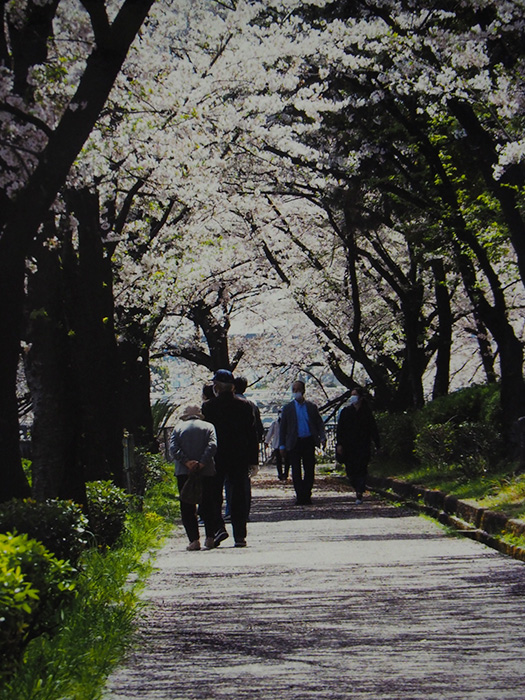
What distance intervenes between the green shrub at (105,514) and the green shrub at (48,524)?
10.4 feet

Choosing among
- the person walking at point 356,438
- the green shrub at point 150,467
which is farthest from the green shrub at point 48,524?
the green shrub at point 150,467

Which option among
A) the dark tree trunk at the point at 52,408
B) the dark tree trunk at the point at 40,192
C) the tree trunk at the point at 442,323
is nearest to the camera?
the dark tree trunk at the point at 40,192

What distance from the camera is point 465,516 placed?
13.3 meters

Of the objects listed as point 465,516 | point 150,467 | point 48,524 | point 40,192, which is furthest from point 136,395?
point 48,524

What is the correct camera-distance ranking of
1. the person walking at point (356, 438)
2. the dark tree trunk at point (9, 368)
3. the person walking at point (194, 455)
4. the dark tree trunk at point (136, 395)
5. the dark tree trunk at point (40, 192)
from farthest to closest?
the dark tree trunk at point (136, 395) → the person walking at point (356, 438) → the person walking at point (194, 455) → the dark tree trunk at point (9, 368) → the dark tree trunk at point (40, 192)

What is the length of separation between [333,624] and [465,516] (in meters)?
6.70

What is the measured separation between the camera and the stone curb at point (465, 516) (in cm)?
1081

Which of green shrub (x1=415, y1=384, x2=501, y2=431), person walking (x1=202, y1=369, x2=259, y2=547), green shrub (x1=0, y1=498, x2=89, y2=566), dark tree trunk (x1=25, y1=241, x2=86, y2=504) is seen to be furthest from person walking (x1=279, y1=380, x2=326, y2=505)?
green shrub (x1=0, y1=498, x2=89, y2=566)

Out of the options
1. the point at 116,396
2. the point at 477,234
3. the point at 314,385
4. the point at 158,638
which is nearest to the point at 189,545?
the point at 116,396

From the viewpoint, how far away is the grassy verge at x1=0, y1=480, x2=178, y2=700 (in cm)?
520

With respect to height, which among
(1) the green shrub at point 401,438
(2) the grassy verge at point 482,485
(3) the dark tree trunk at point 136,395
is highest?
(3) the dark tree trunk at point 136,395

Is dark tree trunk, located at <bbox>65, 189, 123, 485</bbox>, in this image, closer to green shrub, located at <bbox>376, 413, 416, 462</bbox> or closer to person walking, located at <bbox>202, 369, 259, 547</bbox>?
person walking, located at <bbox>202, 369, 259, 547</bbox>

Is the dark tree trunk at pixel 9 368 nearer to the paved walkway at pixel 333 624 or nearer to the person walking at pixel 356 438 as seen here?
the paved walkway at pixel 333 624

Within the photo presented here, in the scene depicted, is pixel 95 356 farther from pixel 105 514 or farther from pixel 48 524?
pixel 48 524
